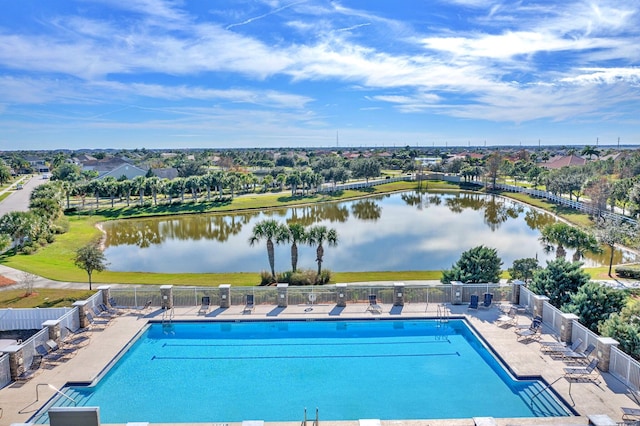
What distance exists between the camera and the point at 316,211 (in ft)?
203

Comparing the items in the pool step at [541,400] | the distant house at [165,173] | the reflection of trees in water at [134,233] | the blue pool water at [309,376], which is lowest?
the reflection of trees in water at [134,233]

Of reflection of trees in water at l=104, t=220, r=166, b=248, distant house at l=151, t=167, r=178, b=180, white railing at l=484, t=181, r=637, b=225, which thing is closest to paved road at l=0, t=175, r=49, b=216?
reflection of trees in water at l=104, t=220, r=166, b=248

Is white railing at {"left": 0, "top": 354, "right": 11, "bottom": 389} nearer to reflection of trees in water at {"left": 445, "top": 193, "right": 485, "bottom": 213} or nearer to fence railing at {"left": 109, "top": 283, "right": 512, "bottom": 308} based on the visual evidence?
fence railing at {"left": 109, "top": 283, "right": 512, "bottom": 308}

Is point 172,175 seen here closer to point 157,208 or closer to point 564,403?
point 157,208

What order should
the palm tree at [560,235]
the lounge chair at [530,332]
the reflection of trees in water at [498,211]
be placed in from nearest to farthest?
the lounge chair at [530,332] → the palm tree at [560,235] → the reflection of trees in water at [498,211]

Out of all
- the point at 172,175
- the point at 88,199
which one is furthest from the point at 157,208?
the point at 172,175

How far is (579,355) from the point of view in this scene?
15055 mm

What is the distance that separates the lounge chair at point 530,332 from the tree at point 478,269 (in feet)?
15.1

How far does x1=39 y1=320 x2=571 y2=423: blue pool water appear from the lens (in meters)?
13.1

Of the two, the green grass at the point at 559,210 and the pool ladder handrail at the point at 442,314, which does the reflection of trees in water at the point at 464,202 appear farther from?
the pool ladder handrail at the point at 442,314

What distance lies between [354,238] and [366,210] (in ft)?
66.8

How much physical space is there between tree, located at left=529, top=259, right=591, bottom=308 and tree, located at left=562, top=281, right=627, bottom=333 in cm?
140

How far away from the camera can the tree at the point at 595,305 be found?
17.3 m

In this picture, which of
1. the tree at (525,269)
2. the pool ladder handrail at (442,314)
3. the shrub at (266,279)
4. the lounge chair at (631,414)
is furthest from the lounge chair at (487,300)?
the shrub at (266,279)
